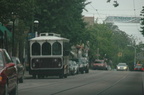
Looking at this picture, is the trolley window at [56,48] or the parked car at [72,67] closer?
the trolley window at [56,48]

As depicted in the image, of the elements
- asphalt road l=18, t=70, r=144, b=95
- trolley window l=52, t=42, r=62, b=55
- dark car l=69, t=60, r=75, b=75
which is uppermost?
trolley window l=52, t=42, r=62, b=55

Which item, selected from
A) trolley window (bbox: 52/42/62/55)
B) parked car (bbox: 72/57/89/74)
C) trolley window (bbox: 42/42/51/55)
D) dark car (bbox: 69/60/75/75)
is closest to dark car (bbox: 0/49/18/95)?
trolley window (bbox: 52/42/62/55)

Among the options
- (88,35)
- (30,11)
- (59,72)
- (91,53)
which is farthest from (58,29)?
(91,53)

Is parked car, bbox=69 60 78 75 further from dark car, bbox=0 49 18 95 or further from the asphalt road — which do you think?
dark car, bbox=0 49 18 95

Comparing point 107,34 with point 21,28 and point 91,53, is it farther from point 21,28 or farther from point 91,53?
point 21,28

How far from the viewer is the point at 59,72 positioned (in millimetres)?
39188

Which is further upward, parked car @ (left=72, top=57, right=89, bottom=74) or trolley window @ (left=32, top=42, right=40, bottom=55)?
trolley window @ (left=32, top=42, right=40, bottom=55)

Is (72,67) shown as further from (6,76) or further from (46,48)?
(6,76)

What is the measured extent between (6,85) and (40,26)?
136ft

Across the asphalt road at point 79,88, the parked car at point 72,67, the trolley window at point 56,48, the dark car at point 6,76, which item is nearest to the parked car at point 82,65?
the parked car at point 72,67

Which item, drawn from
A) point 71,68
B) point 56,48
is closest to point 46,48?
point 56,48

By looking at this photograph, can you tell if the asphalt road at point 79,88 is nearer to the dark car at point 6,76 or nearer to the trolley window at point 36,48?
the dark car at point 6,76

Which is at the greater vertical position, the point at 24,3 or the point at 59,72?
the point at 24,3

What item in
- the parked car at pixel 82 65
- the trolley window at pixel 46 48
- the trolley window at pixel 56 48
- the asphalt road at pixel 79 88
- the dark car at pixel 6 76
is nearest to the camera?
the dark car at pixel 6 76
